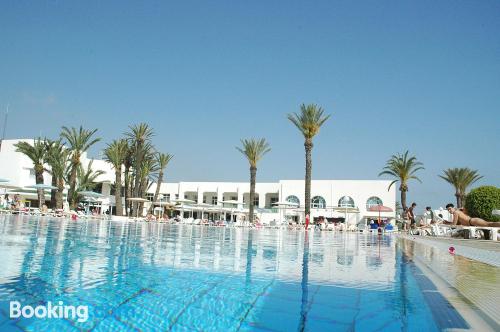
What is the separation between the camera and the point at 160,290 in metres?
3.76

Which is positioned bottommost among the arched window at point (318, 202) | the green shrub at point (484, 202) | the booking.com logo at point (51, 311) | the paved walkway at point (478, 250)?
the booking.com logo at point (51, 311)

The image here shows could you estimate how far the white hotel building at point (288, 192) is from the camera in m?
41.3

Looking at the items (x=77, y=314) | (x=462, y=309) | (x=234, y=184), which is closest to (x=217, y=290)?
(x=77, y=314)

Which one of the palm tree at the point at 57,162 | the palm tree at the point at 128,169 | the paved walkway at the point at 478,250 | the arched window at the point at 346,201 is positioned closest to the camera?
the paved walkway at the point at 478,250

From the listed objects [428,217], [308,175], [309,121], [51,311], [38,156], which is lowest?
[51,311]

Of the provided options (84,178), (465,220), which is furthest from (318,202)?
(465,220)

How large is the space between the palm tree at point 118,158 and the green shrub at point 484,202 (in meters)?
29.6

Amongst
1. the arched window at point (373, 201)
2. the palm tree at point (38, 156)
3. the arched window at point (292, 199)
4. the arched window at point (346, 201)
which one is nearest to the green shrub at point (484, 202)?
the arched window at point (373, 201)

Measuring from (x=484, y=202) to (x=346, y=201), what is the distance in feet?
87.1

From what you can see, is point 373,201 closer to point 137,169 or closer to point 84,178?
point 137,169

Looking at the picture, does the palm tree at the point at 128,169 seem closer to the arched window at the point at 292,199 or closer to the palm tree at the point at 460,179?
the arched window at the point at 292,199

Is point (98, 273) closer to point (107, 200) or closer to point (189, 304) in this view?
point (189, 304)

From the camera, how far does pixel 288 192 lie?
45.6 m

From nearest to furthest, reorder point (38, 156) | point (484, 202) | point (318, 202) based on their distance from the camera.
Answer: point (484, 202) → point (38, 156) → point (318, 202)
